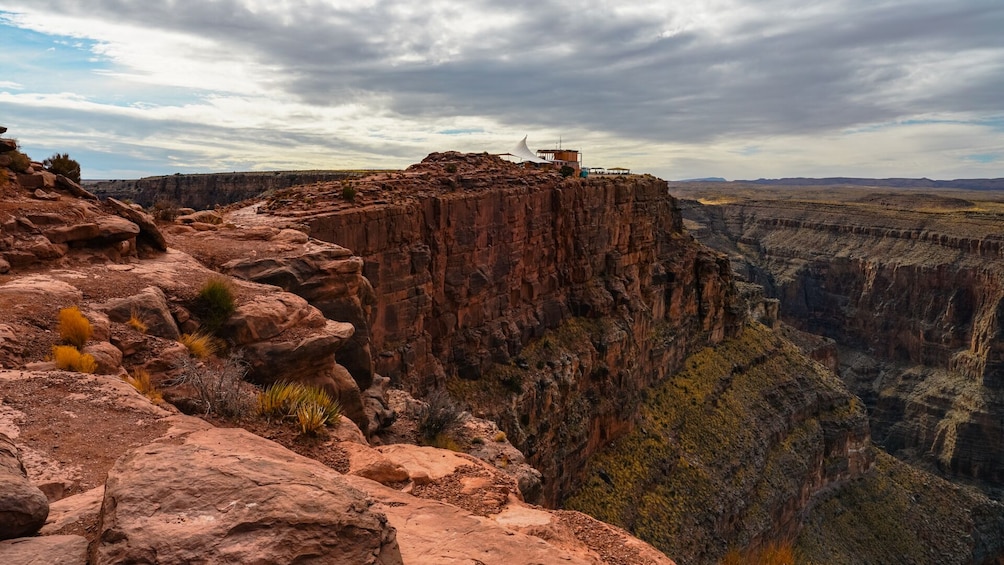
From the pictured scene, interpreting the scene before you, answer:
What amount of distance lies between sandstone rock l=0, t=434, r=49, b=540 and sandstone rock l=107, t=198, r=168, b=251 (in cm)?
1259

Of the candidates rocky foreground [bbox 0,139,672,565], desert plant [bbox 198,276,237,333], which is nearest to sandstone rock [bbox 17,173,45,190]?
rocky foreground [bbox 0,139,672,565]

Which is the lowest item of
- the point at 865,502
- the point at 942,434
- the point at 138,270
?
the point at 942,434

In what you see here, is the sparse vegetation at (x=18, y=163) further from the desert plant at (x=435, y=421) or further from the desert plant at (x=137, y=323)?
the desert plant at (x=435, y=421)

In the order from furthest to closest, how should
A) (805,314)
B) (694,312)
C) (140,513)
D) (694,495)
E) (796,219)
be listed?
(796,219), (805,314), (694,312), (694,495), (140,513)

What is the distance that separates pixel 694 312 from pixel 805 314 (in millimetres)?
82515

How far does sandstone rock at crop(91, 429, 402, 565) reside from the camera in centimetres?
511

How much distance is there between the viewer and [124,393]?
977 cm

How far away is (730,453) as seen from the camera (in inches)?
1861

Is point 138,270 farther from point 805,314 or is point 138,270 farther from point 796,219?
point 796,219

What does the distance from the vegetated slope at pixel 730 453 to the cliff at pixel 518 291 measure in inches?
86.0

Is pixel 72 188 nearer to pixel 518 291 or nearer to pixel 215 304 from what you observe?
pixel 215 304

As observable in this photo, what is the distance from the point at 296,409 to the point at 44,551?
6.02 meters

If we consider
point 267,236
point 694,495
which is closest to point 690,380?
point 694,495

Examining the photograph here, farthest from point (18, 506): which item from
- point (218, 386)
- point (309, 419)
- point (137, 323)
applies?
point (137, 323)
